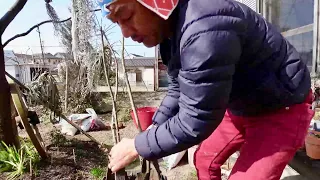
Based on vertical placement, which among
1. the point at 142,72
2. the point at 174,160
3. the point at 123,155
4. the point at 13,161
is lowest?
the point at 142,72

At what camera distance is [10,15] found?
280cm

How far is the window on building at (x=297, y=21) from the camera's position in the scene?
3.75 m

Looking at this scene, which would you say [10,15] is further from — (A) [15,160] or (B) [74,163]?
(B) [74,163]

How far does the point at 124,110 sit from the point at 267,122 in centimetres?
490

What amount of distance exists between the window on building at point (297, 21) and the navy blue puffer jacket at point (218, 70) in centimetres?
270

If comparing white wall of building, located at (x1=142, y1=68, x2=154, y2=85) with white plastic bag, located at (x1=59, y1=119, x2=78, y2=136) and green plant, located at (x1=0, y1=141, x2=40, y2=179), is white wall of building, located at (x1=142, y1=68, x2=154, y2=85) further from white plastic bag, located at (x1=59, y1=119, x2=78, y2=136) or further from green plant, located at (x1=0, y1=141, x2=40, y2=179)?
green plant, located at (x1=0, y1=141, x2=40, y2=179)

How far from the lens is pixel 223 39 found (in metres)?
0.88

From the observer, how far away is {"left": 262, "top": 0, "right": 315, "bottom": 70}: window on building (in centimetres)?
375

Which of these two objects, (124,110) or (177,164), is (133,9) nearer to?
(177,164)

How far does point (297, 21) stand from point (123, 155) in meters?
3.58

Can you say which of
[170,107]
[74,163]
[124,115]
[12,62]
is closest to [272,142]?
[170,107]

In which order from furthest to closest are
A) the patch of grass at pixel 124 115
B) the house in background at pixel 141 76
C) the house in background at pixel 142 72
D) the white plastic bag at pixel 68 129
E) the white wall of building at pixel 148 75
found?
the white wall of building at pixel 148 75, the house in background at pixel 142 72, the house in background at pixel 141 76, the patch of grass at pixel 124 115, the white plastic bag at pixel 68 129

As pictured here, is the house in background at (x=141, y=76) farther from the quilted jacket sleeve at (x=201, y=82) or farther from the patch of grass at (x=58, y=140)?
the quilted jacket sleeve at (x=201, y=82)

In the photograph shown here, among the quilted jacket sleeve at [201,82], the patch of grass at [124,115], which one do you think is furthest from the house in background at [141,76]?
the quilted jacket sleeve at [201,82]
